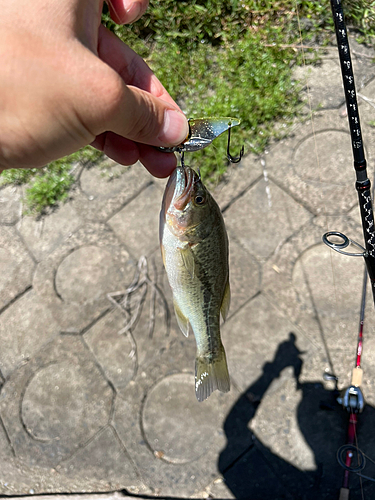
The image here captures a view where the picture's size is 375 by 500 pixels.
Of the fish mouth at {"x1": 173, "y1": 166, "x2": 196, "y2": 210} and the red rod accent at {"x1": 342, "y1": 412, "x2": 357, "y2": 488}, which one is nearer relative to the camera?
the fish mouth at {"x1": 173, "y1": 166, "x2": 196, "y2": 210}

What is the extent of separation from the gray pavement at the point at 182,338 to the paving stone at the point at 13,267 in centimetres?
1

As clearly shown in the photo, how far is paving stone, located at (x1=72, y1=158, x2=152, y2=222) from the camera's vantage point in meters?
3.75

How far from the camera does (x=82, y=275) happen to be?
349 cm

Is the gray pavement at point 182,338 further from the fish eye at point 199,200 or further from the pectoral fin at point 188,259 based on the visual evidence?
the fish eye at point 199,200

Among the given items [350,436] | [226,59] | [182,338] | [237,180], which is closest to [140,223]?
[237,180]

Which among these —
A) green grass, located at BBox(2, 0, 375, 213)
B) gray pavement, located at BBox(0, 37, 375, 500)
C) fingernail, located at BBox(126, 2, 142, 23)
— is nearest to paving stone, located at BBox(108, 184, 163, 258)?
gray pavement, located at BBox(0, 37, 375, 500)

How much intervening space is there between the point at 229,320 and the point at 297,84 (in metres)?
2.71

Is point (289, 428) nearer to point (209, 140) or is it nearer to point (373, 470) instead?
point (373, 470)

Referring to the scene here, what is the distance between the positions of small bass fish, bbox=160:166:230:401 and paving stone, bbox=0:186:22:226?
8.47ft

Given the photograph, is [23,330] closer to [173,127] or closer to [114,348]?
[114,348]

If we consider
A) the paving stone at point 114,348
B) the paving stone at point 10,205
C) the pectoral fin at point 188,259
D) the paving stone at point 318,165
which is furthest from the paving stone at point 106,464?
the paving stone at point 318,165

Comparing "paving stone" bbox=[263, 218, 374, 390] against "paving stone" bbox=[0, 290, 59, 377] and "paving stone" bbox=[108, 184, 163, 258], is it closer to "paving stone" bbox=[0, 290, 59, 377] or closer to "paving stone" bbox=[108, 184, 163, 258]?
"paving stone" bbox=[108, 184, 163, 258]

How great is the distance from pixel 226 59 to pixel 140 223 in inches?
86.3

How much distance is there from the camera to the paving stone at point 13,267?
3529mm
